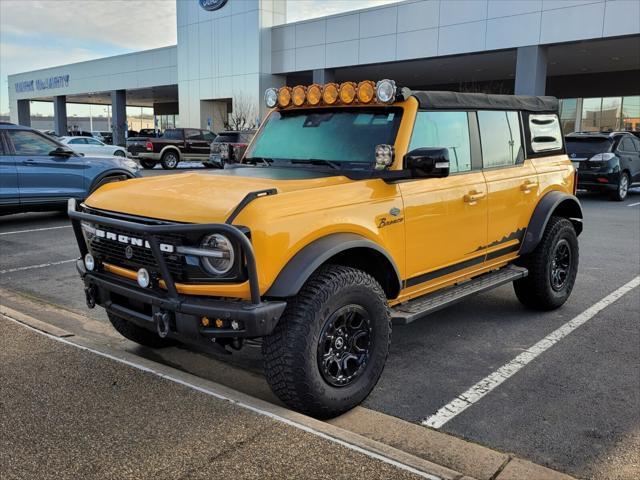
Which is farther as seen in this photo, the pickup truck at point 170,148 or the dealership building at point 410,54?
the pickup truck at point 170,148

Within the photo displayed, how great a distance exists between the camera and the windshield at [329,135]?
4270 mm

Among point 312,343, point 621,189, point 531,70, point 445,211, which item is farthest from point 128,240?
point 531,70

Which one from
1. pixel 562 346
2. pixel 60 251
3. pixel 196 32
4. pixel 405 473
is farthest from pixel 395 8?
pixel 405 473

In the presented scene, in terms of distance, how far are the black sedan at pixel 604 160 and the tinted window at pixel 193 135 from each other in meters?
16.6

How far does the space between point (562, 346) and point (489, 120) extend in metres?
1.95

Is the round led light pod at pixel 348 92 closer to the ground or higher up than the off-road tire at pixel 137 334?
higher up

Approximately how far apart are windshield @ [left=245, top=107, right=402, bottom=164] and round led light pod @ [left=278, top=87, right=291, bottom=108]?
4.1 inches

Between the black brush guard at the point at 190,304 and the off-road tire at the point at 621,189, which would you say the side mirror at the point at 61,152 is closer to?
the black brush guard at the point at 190,304

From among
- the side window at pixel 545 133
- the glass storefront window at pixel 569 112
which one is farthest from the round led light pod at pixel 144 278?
the glass storefront window at pixel 569 112

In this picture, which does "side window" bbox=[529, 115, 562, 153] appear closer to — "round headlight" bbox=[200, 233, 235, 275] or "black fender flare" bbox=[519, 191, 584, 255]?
"black fender flare" bbox=[519, 191, 584, 255]

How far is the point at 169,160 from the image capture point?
86.0 feet

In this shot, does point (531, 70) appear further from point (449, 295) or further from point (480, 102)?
point (449, 295)

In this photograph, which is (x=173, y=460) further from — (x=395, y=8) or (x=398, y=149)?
(x=395, y=8)

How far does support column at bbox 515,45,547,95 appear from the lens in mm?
24469
